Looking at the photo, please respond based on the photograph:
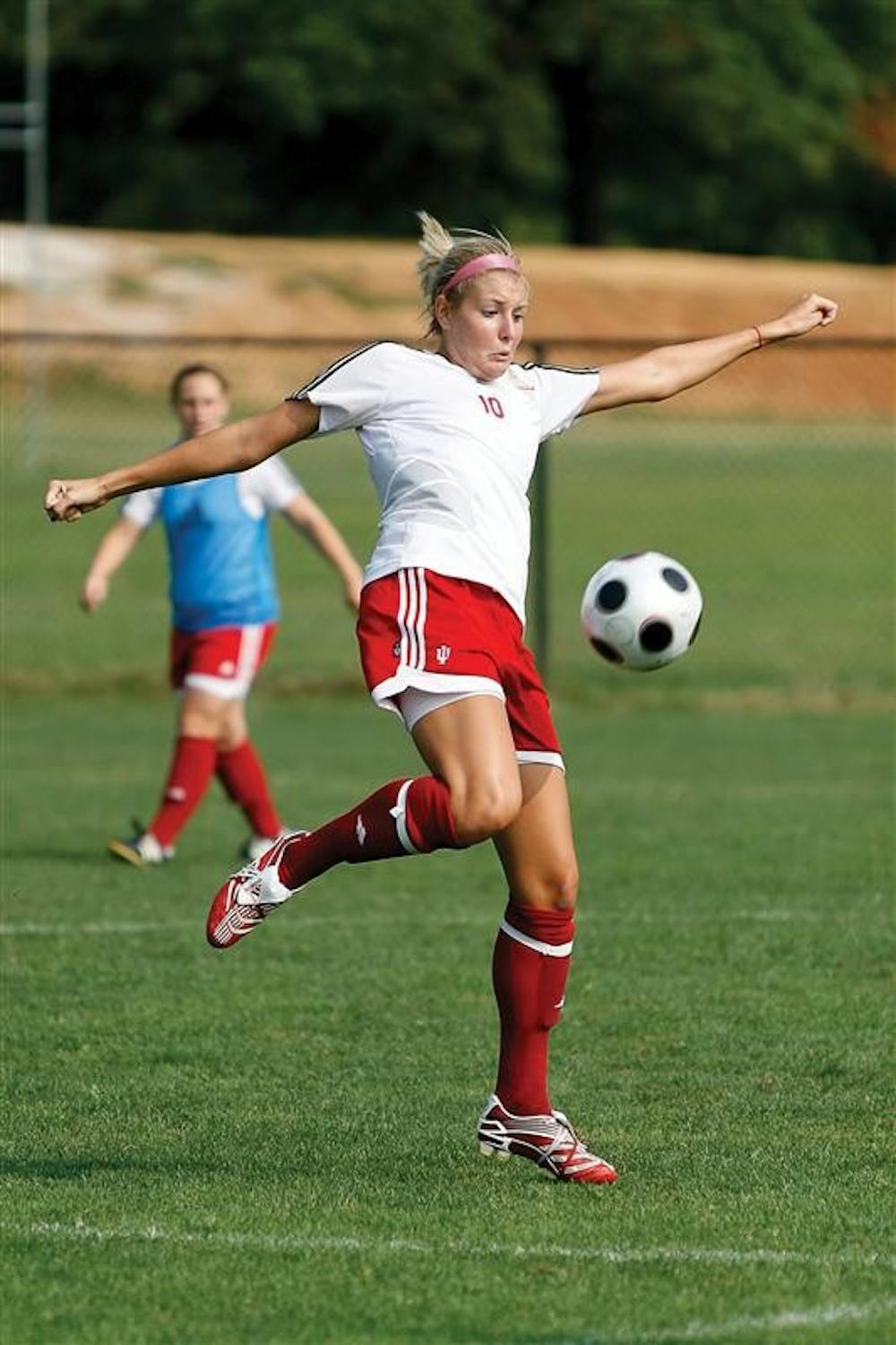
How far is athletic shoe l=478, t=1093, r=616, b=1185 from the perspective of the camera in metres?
5.84

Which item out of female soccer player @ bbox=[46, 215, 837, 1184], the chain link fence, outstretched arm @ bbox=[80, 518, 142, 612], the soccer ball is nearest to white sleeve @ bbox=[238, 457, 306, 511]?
outstretched arm @ bbox=[80, 518, 142, 612]

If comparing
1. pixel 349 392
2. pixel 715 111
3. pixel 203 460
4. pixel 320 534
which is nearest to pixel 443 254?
pixel 349 392

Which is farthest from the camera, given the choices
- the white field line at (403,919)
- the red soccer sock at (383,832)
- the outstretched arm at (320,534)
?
the outstretched arm at (320,534)

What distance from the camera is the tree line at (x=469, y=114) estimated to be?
54.1 m

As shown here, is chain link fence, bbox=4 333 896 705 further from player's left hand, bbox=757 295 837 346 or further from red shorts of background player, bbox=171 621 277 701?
player's left hand, bbox=757 295 837 346

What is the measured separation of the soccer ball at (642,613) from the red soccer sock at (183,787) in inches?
184

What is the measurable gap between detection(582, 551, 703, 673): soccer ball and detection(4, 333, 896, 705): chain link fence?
22.6 feet

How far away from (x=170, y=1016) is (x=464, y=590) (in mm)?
2482

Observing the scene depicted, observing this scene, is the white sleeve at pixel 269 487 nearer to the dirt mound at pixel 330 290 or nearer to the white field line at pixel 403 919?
the white field line at pixel 403 919

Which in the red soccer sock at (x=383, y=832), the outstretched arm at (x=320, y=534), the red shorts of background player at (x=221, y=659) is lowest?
the red soccer sock at (x=383, y=832)

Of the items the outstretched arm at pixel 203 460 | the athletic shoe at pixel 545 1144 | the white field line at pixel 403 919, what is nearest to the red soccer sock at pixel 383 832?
the athletic shoe at pixel 545 1144

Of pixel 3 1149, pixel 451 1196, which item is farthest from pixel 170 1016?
pixel 451 1196

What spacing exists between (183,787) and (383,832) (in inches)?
203

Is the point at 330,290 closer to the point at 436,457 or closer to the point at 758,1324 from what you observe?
the point at 436,457
